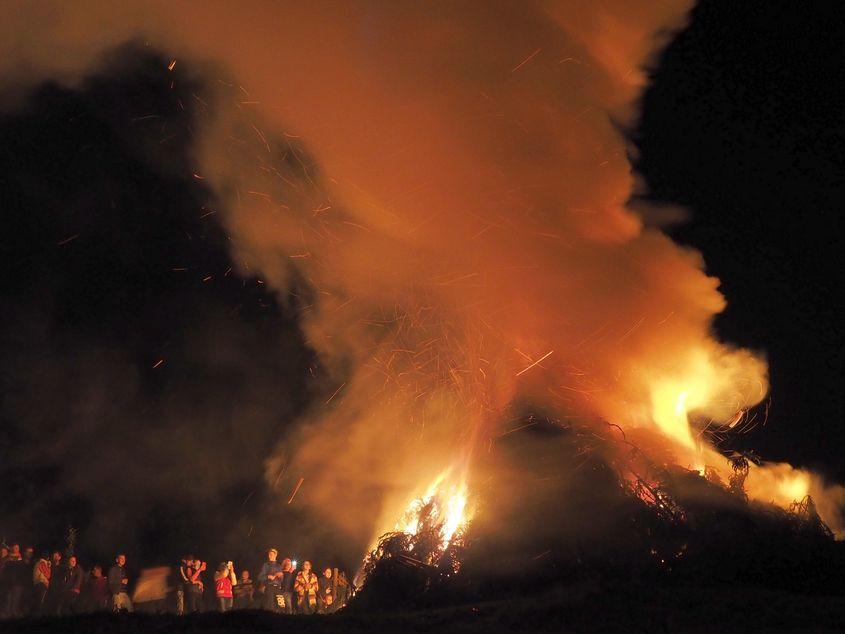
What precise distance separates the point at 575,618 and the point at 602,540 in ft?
8.19

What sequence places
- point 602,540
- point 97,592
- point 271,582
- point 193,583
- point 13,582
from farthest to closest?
point 193,583 → point 271,582 → point 97,592 → point 13,582 → point 602,540

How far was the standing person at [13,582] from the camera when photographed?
10156 millimetres

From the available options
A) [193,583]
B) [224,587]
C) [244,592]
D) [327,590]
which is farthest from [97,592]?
[327,590]

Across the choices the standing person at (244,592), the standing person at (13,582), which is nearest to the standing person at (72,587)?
the standing person at (13,582)

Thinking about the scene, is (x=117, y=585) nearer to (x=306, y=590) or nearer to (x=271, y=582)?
(x=271, y=582)

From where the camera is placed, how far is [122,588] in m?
11.3

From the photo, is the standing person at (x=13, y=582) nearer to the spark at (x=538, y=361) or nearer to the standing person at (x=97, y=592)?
the standing person at (x=97, y=592)

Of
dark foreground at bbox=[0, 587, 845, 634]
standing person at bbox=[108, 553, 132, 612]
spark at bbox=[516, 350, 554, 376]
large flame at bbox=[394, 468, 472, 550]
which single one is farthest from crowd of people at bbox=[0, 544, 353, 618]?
spark at bbox=[516, 350, 554, 376]

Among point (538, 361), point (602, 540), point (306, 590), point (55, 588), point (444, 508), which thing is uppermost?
point (538, 361)

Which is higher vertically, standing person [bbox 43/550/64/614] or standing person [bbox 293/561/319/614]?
standing person [bbox 43/550/64/614]

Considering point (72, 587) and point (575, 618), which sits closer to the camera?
point (575, 618)

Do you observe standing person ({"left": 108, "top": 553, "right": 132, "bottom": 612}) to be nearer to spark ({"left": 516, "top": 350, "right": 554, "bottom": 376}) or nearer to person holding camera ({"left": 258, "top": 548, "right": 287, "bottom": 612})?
person holding camera ({"left": 258, "top": 548, "right": 287, "bottom": 612})

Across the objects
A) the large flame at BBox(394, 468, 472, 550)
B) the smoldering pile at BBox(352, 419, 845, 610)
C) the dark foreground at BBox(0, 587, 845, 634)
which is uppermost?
the large flame at BBox(394, 468, 472, 550)

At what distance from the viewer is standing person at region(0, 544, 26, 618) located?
10156 mm
